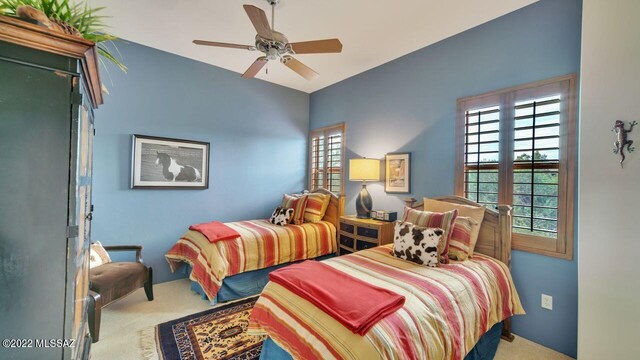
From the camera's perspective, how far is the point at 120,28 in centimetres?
288

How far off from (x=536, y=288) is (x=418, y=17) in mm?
2706

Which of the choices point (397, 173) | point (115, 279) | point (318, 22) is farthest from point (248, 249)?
point (318, 22)

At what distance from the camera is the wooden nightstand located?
3094mm

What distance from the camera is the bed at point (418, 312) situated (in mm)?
1290

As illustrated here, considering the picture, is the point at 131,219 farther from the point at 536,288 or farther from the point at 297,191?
the point at 536,288

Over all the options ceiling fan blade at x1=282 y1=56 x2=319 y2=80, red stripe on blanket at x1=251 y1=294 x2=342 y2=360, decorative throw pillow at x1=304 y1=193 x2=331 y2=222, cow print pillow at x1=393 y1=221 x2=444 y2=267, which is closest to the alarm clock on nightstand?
decorative throw pillow at x1=304 y1=193 x2=331 y2=222

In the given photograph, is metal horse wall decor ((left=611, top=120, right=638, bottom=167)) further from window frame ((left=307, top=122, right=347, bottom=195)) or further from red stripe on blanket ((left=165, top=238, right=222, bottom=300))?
red stripe on blanket ((left=165, top=238, right=222, bottom=300))

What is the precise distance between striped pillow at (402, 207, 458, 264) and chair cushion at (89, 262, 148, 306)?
2.75 metres

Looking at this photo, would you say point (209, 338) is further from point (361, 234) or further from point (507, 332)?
point (507, 332)

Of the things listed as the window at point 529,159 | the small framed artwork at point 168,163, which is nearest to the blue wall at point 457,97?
the window at point 529,159

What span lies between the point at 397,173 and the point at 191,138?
2873 millimetres

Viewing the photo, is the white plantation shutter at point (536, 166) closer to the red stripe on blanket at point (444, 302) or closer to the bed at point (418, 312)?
the bed at point (418, 312)

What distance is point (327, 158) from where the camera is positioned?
4590 mm

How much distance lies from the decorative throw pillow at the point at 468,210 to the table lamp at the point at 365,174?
32.3 inches
